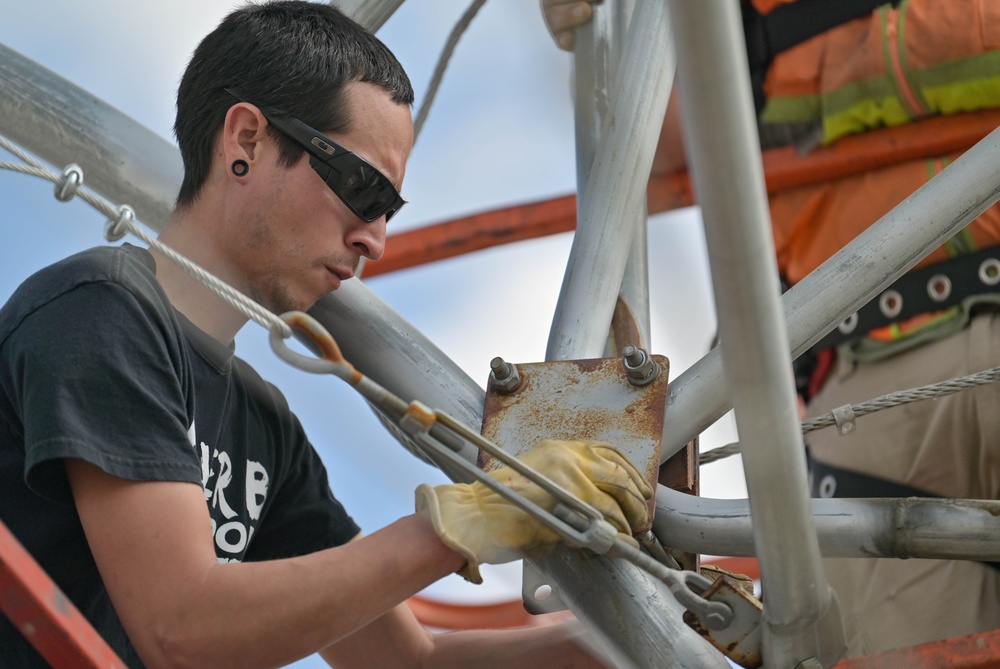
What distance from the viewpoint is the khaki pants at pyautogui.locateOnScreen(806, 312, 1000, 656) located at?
312 cm

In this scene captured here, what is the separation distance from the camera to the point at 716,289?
1.70m

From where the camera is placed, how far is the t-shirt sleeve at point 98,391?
199 centimetres

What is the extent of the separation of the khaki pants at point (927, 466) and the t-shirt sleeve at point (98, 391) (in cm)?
175

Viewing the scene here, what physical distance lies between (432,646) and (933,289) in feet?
4.47

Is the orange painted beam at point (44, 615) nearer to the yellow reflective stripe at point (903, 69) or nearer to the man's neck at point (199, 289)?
the man's neck at point (199, 289)

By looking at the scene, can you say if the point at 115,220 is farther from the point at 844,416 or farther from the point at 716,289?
the point at 844,416

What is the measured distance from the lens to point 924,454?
324 cm

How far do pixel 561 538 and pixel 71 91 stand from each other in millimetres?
1199

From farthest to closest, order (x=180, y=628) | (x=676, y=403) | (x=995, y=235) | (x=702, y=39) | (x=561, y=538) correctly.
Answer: (x=995, y=235) < (x=676, y=403) < (x=561, y=538) < (x=180, y=628) < (x=702, y=39)

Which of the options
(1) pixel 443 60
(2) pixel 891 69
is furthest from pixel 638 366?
(2) pixel 891 69

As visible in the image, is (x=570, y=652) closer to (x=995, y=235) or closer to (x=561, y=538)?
(x=561, y=538)

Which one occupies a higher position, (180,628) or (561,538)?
(561,538)

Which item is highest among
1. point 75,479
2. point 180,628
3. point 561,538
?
point 561,538

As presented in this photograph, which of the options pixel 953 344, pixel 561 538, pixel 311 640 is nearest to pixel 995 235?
pixel 953 344
